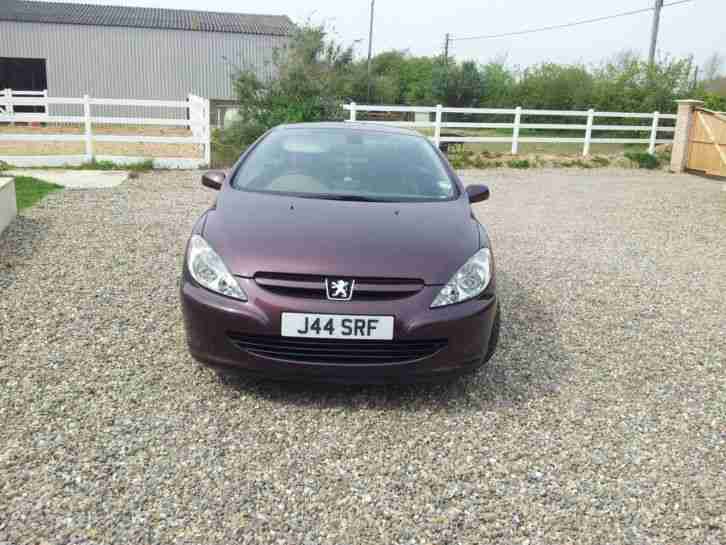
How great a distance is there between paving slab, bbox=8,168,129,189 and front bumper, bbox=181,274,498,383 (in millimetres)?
7920

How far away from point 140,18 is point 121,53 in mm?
2960

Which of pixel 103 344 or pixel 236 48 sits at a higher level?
pixel 236 48

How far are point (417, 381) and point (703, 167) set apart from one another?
601 inches

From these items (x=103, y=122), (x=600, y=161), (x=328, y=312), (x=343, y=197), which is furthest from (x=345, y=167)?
(x=600, y=161)

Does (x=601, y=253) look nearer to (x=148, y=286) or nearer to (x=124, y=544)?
(x=148, y=286)

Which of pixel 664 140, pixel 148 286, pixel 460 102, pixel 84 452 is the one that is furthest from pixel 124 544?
pixel 460 102

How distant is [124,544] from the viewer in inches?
95.7

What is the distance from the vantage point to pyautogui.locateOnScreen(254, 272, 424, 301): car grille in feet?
10.9

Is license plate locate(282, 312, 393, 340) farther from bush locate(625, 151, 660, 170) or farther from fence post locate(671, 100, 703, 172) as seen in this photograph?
bush locate(625, 151, 660, 170)

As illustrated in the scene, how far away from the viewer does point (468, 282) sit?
3.54 metres

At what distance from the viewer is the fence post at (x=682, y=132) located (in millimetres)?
16344

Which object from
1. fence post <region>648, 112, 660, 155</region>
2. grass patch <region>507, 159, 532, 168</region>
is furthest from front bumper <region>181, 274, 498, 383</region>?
fence post <region>648, 112, 660, 155</region>

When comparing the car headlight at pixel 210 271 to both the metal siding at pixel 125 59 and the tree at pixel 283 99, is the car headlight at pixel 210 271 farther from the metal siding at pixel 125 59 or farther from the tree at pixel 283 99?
the metal siding at pixel 125 59

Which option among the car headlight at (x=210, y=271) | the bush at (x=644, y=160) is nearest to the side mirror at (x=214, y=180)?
the car headlight at (x=210, y=271)
